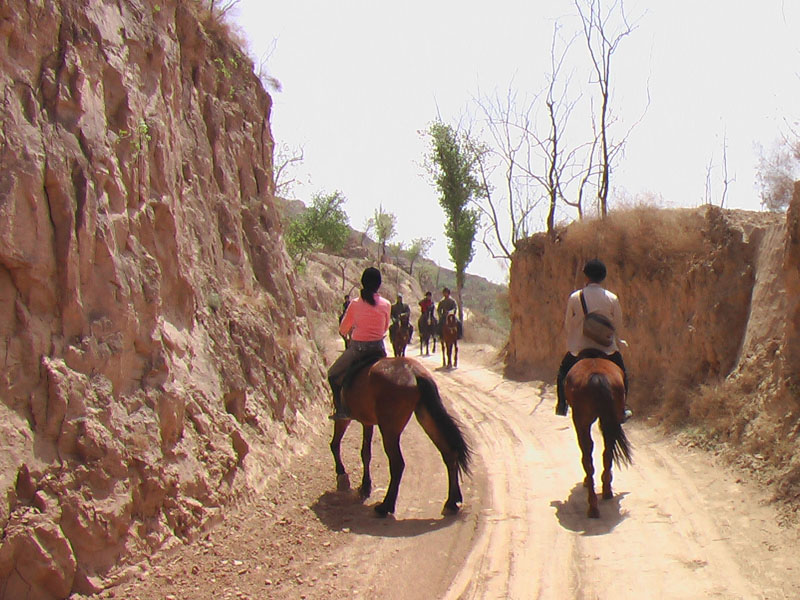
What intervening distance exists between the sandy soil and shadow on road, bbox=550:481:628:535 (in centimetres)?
2

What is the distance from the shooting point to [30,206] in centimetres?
489

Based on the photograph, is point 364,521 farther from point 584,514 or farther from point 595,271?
point 595,271

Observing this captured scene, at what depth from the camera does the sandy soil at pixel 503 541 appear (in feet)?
15.7

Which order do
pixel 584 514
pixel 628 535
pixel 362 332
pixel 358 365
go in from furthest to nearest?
pixel 362 332, pixel 358 365, pixel 584 514, pixel 628 535

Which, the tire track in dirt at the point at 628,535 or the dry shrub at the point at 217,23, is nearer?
the tire track in dirt at the point at 628,535

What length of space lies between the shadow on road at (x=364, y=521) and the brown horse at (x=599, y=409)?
56.5 inches

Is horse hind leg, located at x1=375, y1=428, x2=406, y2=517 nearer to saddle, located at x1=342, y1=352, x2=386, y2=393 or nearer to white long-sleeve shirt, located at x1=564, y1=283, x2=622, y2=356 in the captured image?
saddle, located at x1=342, y1=352, x2=386, y2=393

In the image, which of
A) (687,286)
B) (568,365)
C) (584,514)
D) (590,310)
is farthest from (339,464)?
(687,286)

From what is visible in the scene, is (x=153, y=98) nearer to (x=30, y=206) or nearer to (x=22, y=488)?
(x=30, y=206)

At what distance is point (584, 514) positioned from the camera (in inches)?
250

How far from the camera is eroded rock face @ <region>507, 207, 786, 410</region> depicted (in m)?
9.54

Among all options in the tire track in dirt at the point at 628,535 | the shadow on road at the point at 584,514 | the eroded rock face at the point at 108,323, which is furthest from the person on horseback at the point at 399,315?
the shadow on road at the point at 584,514

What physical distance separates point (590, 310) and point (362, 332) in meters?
2.51

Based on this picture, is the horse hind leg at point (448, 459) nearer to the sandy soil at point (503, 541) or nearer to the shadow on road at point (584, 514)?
the sandy soil at point (503, 541)
